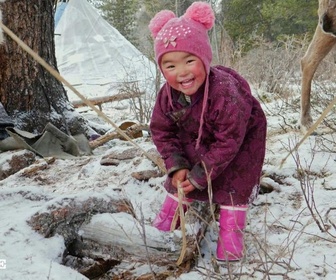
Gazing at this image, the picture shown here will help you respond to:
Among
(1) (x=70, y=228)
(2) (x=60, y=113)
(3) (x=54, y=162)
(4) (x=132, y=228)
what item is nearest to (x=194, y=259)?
(4) (x=132, y=228)

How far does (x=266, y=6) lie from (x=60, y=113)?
13235 millimetres

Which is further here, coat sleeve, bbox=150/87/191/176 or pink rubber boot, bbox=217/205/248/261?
coat sleeve, bbox=150/87/191/176

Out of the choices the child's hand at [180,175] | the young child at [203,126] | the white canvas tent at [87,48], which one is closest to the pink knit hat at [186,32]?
the young child at [203,126]

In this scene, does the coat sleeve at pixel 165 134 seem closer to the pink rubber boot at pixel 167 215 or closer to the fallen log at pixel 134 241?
the pink rubber boot at pixel 167 215

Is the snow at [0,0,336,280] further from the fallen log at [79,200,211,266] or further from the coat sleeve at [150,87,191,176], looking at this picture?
the coat sleeve at [150,87,191,176]

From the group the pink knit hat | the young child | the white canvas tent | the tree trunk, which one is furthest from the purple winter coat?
the white canvas tent

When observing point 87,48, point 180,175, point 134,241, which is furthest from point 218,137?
point 87,48

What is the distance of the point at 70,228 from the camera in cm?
194

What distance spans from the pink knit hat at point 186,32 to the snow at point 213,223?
0.65 metres

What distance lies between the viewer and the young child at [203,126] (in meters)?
1.98

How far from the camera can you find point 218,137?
200 centimetres

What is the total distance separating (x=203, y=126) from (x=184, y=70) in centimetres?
28

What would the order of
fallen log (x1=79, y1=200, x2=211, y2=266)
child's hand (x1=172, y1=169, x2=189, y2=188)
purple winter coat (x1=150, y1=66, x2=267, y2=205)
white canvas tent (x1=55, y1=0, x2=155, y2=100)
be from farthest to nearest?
white canvas tent (x1=55, y1=0, x2=155, y2=100) → child's hand (x1=172, y1=169, x2=189, y2=188) → purple winter coat (x1=150, y1=66, x2=267, y2=205) → fallen log (x1=79, y1=200, x2=211, y2=266)

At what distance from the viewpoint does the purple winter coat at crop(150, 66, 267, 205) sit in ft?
6.51
